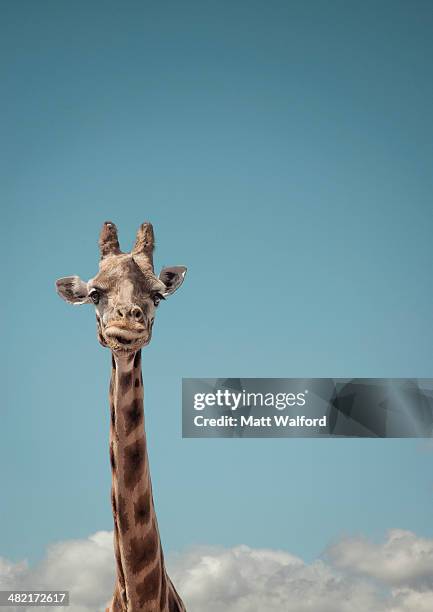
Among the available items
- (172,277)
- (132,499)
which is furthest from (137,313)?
(172,277)

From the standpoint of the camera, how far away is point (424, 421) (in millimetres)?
20562

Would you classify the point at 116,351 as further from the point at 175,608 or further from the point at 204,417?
the point at 204,417

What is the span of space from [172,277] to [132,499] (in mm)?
3704

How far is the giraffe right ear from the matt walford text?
8222mm

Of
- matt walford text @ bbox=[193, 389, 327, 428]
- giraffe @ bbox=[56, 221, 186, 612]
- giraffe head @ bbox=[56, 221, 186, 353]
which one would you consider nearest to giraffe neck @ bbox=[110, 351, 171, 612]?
giraffe @ bbox=[56, 221, 186, 612]

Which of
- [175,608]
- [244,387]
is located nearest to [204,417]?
[244,387]

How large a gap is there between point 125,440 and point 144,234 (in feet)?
11.3

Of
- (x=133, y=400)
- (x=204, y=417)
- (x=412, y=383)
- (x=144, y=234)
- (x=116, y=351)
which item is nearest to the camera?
(x=116, y=351)

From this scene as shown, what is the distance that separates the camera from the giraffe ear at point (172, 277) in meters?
12.5

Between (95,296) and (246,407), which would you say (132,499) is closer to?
(95,296)

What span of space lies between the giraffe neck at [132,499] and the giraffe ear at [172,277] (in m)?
2.33

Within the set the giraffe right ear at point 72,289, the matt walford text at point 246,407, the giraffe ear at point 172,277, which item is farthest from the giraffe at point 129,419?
the matt walford text at point 246,407

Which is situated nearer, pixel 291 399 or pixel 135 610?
pixel 135 610

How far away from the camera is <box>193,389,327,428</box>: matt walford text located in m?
19.2
